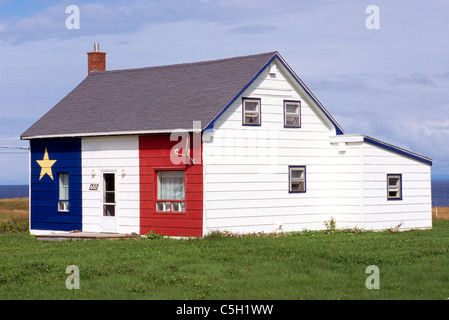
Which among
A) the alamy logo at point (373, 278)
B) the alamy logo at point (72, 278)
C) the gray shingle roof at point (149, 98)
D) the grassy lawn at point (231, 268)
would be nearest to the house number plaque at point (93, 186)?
the gray shingle roof at point (149, 98)

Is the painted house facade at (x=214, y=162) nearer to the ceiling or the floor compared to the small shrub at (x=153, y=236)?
nearer to the ceiling

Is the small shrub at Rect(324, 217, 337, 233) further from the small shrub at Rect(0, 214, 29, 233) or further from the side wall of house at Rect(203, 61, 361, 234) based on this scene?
the small shrub at Rect(0, 214, 29, 233)

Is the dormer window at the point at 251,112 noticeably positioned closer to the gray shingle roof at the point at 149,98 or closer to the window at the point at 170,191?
the gray shingle roof at the point at 149,98

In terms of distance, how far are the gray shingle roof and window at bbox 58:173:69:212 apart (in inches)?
77.0

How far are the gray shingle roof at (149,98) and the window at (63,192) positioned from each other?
196 cm

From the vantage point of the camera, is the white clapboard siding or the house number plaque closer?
the white clapboard siding

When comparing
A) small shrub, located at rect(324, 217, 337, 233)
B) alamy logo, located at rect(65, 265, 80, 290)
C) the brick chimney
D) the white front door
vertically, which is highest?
the brick chimney

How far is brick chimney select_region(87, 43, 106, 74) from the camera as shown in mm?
34000

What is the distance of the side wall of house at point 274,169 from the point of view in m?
25.0

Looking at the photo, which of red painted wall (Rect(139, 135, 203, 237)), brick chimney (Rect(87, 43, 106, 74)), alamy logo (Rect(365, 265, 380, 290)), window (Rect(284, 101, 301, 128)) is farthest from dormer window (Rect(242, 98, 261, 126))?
brick chimney (Rect(87, 43, 106, 74))

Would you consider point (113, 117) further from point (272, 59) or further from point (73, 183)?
point (272, 59)

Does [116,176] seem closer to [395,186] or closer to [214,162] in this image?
[214,162]

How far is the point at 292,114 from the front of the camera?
27891mm

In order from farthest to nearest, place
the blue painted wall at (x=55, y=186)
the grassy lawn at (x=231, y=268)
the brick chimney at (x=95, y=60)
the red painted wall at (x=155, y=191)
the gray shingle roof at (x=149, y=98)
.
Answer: the brick chimney at (x=95, y=60) < the blue painted wall at (x=55, y=186) < the gray shingle roof at (x=149, y=98) < the red painted wall at (x=155, y=191) < the grassy lawn at (x=231, y=268)
